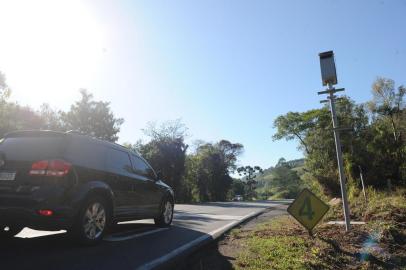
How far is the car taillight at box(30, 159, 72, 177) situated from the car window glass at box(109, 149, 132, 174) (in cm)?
130

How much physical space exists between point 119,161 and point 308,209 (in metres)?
3.86

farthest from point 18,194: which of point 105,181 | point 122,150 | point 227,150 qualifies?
point 227,150

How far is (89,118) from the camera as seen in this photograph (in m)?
54.8

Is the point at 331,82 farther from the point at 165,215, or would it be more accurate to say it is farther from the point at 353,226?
the point at 165,215

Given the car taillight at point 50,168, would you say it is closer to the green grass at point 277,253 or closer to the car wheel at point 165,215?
the green grass at point 277,253

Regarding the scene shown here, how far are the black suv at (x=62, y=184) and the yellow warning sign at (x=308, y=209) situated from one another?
11.0 feet

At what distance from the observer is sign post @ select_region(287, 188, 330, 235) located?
7797 millimetres

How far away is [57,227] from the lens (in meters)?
5.60

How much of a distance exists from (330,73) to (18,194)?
22.6ft

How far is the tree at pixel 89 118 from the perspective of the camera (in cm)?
5450

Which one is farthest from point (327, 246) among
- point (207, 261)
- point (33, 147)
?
point (33, 147)

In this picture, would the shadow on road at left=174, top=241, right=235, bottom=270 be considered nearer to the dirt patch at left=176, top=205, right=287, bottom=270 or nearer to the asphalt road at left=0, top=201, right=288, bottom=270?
the dirt patch at left=176, top=205, right=287, bottom=270

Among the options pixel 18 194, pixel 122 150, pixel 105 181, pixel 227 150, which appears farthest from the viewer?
pixel 227 150

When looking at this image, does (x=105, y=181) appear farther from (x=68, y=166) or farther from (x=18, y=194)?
(x=18, y=194)
